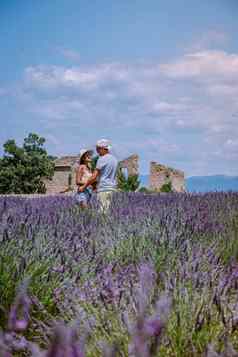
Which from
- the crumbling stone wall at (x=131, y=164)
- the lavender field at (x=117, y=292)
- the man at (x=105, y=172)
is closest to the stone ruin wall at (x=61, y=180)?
the crumbling stone wall at (x=131, y=164)

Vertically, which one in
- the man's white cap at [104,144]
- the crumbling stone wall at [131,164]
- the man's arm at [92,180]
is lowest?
the man's arm at [92,180]

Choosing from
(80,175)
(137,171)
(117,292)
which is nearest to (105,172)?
(80,175)

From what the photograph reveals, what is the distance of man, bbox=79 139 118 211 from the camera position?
632 centimetres

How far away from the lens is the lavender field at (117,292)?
1.13m

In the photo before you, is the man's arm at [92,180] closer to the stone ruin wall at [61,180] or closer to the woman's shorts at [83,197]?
the woman's shorts at [83,197]

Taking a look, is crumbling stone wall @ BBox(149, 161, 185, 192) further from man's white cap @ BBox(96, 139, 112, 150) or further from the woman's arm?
man's white cap @ BBox(96, 139, 112, 150)

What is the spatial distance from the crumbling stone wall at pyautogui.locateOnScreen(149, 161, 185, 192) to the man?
76.8 feet

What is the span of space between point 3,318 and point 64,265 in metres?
0.46

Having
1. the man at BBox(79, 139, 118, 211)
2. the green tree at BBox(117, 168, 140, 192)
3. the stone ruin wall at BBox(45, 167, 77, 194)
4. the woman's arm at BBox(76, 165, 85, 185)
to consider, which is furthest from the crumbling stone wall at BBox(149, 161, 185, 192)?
the man at BBox(79, 139, 118, 211)

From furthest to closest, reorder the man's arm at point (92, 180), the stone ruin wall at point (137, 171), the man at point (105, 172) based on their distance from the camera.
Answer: the stone ruin wall at point (137, 171)
the man's arm at point (92, 180)
the man at point (105, 172)

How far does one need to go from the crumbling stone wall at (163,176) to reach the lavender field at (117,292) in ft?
82.4

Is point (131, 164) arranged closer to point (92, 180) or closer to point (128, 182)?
point (128, 182)

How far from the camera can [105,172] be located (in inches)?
251

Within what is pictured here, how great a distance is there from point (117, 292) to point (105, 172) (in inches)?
159
